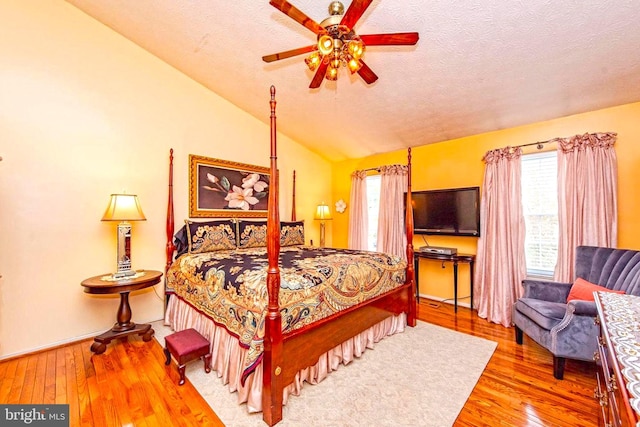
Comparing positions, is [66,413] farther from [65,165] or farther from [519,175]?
[519,175]

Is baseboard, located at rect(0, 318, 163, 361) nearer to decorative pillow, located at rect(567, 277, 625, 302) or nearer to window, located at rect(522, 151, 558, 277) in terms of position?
decorative pillow, located at rect(567, 277, 625, 302)

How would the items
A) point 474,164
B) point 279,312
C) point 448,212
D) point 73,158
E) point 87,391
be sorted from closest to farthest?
point 279,312
point 87,391
point 73,158
point 474,164
point 448,212

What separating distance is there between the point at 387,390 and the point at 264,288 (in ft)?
4.06

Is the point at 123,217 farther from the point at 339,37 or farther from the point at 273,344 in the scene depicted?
the point at 339,37

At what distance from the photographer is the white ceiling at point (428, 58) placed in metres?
2.09

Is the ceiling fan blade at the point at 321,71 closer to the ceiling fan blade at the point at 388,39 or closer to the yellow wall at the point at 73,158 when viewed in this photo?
the ceiling fan blade at the point at 388,39

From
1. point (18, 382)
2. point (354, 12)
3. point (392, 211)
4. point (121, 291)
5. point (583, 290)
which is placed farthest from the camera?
point (392, 211)

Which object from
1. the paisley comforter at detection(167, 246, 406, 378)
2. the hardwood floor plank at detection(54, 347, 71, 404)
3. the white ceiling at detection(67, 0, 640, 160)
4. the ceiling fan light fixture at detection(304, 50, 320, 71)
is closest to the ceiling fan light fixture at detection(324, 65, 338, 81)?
the ceiling fan light fixture at detection(304, 50, 320, 71)

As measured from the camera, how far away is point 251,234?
12.7ft

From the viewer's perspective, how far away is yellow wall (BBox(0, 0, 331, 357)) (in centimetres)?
254

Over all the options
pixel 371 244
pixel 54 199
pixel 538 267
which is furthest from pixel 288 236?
pixel 538 267

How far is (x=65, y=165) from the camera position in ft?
9.12

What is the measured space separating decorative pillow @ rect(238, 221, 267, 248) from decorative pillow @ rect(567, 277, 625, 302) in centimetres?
356

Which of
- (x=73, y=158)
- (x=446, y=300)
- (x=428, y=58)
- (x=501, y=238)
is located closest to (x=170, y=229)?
(x=73, y=158)
